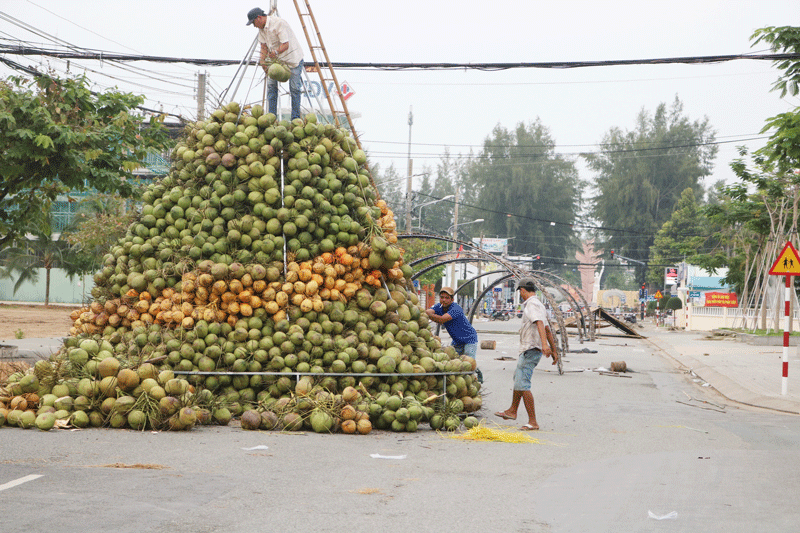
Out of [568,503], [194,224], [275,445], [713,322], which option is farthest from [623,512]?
[713,322]

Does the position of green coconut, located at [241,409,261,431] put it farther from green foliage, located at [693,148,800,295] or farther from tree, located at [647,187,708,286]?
tree, located at [647,187,708,286]

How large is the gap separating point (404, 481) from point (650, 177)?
87.4 m

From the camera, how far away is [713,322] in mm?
47156

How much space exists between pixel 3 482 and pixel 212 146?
17.1 ft

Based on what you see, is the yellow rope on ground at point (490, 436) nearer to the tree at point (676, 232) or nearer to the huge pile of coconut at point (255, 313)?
the huge pile of coconut at point (255, 313)

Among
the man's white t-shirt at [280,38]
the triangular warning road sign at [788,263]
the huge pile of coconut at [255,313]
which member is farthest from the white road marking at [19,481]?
the triangular warning road sign at [788,263]

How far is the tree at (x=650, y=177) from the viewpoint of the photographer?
87.3 meters

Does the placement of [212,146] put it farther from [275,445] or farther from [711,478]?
[711,478]

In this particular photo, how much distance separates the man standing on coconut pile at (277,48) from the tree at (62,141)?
5.36m

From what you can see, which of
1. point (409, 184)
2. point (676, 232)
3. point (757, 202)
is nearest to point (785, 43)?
point (757, 202)

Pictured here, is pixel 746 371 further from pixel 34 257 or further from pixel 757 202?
pixel 34 257

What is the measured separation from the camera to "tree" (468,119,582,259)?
9650cm

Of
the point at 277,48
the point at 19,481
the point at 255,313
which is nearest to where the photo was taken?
the point at 19,481

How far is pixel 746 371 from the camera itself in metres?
18.0
